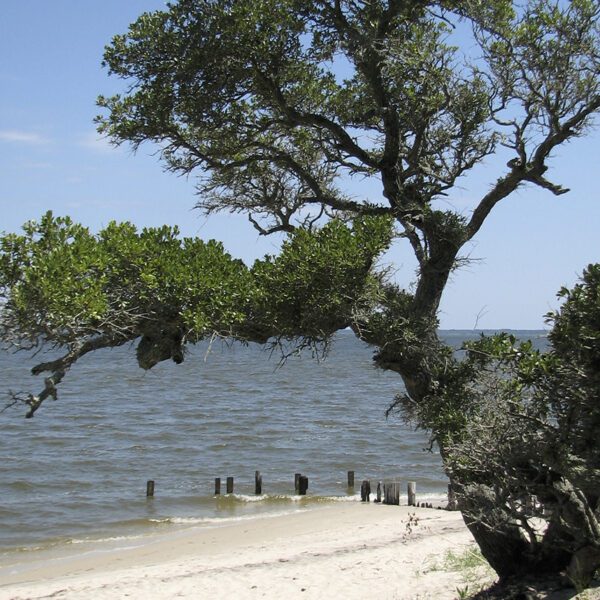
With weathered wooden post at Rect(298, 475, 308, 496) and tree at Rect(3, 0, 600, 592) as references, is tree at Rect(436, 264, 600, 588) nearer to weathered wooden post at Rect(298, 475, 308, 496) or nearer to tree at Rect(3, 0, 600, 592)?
tree at Rect(3, 0, 600, 592)

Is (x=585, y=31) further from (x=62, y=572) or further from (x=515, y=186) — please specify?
(x=62, y=572)

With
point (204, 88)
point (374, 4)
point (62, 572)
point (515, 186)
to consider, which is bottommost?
point (62, 572)

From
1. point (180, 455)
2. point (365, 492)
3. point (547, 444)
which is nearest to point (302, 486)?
point (365, 492)

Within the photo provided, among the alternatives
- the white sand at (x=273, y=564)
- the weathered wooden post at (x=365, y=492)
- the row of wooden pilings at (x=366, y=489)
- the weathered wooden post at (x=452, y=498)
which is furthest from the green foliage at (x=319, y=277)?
the weathered wooden post at (x=365, y=492)

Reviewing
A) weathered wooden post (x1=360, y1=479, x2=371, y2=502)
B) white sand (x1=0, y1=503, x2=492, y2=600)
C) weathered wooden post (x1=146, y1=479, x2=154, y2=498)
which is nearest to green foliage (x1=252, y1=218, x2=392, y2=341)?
white sand (x1=0, y1=503, x2=492, y2=600)

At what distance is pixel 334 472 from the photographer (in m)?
27.2

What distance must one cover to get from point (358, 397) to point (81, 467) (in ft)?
79.4

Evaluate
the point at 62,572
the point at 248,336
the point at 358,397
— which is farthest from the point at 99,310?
the point at 358,397

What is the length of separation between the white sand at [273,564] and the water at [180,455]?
2376 mm

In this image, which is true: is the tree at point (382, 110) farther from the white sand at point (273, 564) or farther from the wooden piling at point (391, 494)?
the wooden piling at point (391, 494)

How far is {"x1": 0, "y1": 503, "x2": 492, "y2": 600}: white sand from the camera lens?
40.7 feet

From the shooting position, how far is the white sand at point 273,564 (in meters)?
12.4

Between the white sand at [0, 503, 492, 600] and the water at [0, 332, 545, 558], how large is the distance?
7.79 ft

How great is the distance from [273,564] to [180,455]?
609 inches
